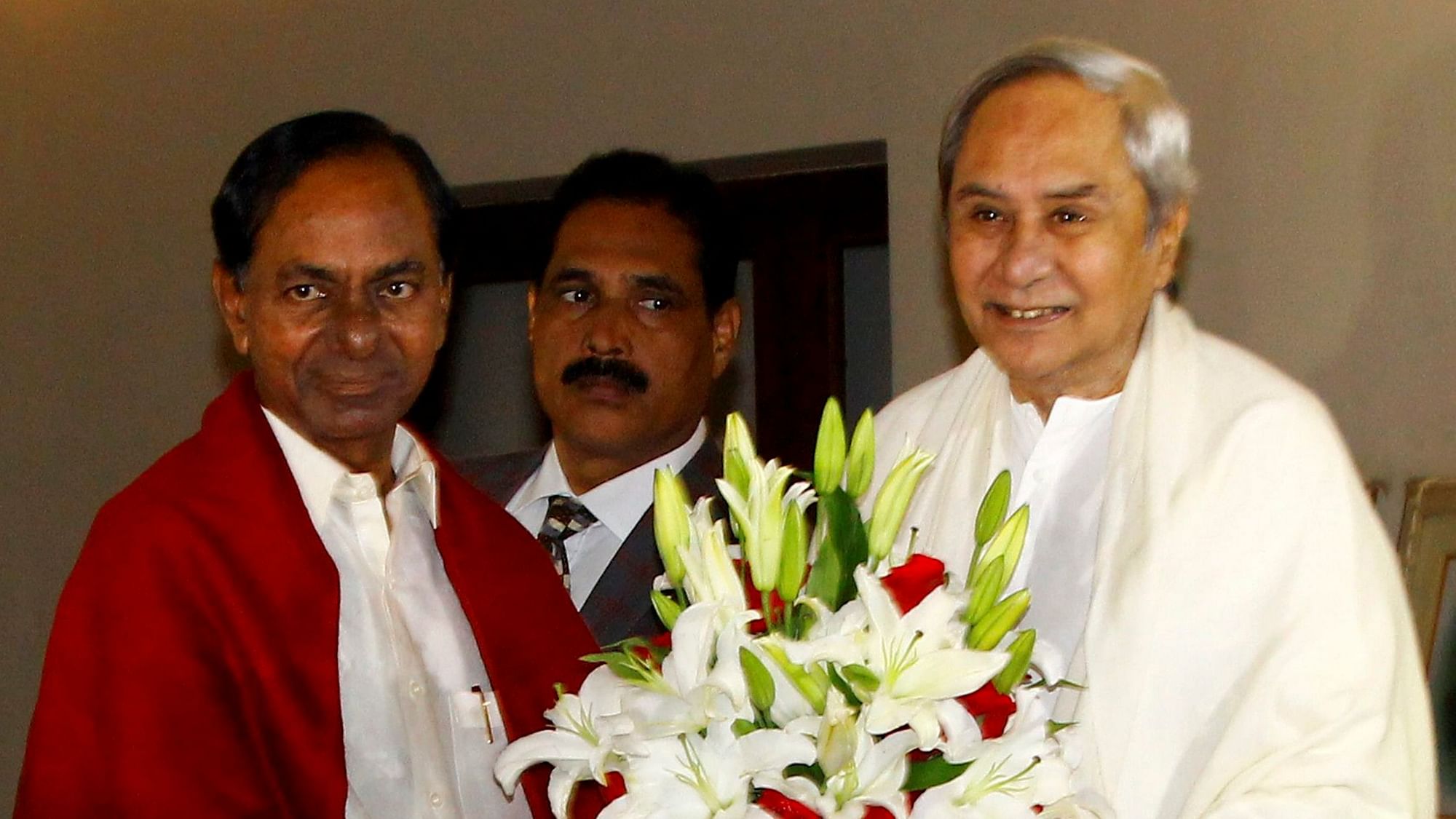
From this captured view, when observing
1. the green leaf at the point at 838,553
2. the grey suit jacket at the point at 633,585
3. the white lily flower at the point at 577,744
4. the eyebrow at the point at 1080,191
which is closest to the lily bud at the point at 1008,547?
the green leaf at the point at 838,553

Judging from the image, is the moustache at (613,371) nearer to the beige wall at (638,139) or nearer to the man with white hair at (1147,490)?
the man with white hair at (1147,490)

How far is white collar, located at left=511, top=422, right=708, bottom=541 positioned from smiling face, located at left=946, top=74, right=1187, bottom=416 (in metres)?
0.88

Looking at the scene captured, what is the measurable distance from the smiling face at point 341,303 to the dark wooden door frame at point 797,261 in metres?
2.37

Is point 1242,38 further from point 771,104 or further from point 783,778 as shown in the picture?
point 783,778

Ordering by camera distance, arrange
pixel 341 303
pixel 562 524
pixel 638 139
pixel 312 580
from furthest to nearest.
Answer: pixel 638 139 → pixel 562 524 → pixel 341 303 → pixel 312 580

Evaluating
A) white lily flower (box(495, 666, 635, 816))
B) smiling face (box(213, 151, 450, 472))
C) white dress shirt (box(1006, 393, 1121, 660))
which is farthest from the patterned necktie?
white lily flower (box(495, 666, 635, 816))

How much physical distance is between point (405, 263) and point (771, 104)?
2388 millimetres

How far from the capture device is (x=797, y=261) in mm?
4887

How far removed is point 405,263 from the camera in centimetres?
238

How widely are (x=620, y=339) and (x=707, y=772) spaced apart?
1726 millimetres

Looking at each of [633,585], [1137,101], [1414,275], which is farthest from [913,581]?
[1414,275]

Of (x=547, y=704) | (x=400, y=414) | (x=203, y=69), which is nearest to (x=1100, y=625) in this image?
(x=547, y=704)

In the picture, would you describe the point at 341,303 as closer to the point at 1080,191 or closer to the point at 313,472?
the point at 313,472

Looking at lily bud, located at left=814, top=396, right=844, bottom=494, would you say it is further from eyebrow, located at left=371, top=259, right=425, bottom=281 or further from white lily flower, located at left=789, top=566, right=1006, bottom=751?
eyebrow, located at left=371, top=259, right=425, bottom=281
